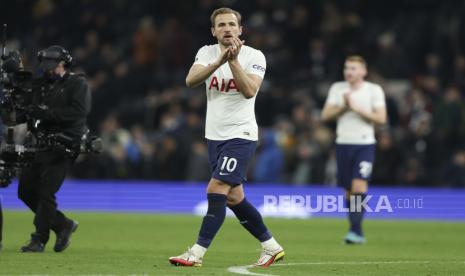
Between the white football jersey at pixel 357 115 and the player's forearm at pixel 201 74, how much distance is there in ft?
17.4

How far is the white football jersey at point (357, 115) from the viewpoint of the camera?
50.9ft

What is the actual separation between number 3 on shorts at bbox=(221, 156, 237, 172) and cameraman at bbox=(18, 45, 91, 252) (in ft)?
8.15

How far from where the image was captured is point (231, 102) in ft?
35.4

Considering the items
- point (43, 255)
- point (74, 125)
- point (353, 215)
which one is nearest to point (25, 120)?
point (74, 125)

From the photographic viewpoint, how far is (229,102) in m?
10.8

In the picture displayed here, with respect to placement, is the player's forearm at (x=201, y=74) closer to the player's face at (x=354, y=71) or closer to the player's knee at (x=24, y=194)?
the player's knee at (x=24, y=194)

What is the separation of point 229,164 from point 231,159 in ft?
0.17

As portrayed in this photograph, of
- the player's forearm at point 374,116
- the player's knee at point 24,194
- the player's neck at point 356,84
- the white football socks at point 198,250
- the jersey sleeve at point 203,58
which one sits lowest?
the white football socks at point 198,250

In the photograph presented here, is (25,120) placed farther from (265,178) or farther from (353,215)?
(265,178)

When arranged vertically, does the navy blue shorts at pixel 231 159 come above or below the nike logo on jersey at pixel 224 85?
below

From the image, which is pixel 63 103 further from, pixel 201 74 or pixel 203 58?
pixel 201 74

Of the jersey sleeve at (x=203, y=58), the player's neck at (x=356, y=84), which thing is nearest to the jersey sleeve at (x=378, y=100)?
the player's neck at (x=356, y=84)

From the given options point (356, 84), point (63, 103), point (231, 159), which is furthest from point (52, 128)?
point (356, 84)

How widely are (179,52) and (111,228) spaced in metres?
9.50
